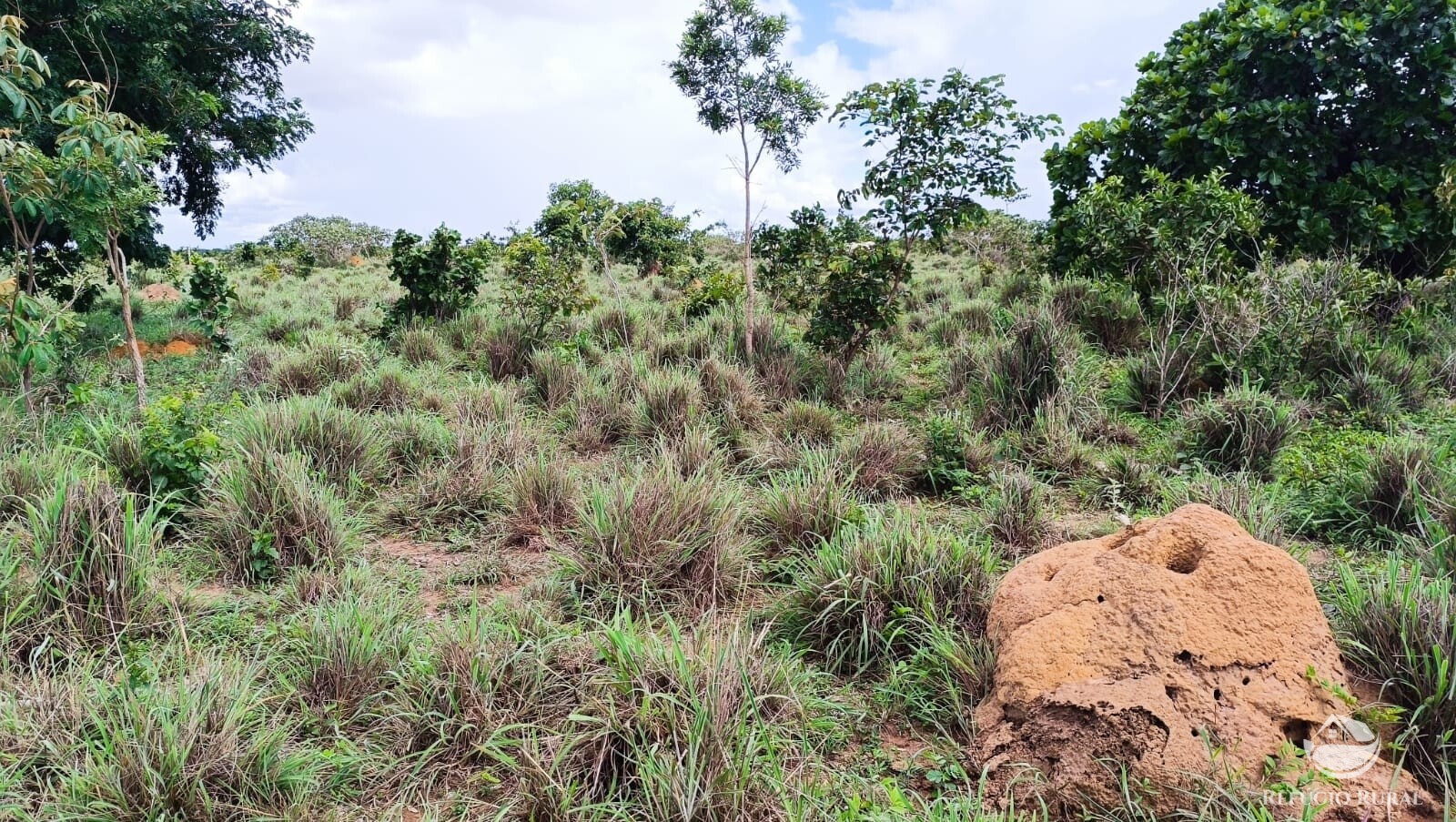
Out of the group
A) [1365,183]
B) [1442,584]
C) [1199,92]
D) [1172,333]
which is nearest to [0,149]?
[1442,584]

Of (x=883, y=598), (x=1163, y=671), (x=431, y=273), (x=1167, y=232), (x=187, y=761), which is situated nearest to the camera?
(x=187, y=761)

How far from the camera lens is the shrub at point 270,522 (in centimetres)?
362

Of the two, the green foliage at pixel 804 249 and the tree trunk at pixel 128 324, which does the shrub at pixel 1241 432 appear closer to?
the green foliage at pixel 804 249

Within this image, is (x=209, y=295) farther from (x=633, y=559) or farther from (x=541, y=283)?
(x=633, y=559)

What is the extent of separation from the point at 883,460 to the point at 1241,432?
2400 mm

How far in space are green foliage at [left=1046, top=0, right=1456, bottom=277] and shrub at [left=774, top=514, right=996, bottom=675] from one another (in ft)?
19.6

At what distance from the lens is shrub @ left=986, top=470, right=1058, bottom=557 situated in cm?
392

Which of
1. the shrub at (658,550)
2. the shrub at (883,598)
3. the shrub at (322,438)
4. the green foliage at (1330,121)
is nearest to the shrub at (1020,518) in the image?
the shrub at (883,598)

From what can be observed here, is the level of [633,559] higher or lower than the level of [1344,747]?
higher

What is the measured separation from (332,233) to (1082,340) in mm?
25521

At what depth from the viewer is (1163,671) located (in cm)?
235

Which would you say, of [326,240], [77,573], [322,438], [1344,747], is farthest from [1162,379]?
[326,240]

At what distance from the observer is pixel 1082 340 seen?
7922 mm

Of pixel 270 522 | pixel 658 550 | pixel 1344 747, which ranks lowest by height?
pixel 1344 747
